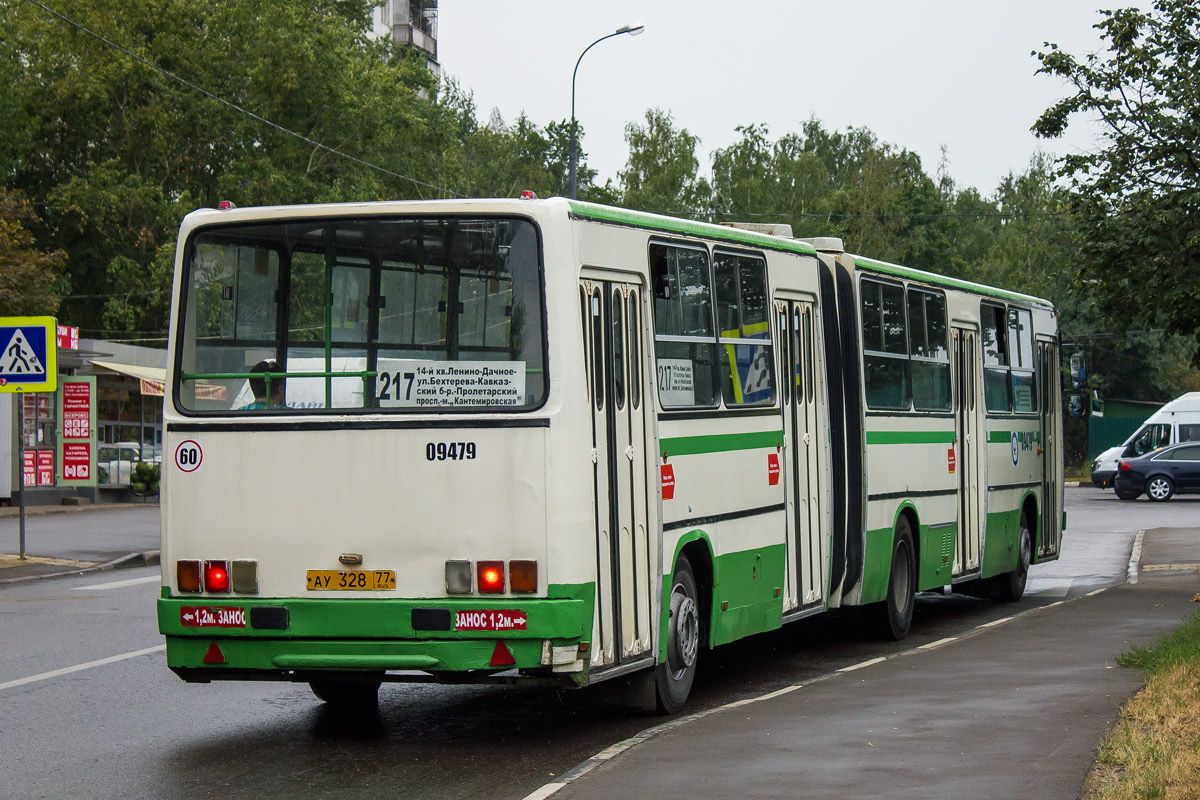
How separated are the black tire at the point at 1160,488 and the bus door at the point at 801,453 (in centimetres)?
3347

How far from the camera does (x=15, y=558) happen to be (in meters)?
22.1

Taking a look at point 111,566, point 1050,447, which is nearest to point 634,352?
point 1050,447

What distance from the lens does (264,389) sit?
30.6ft

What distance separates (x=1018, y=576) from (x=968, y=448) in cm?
260

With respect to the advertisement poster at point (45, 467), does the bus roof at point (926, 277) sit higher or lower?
higher

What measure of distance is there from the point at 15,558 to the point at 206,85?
33410 mm

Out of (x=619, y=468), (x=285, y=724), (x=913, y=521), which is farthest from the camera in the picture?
(x=913, y=521)

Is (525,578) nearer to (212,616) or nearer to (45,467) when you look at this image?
(212,616)

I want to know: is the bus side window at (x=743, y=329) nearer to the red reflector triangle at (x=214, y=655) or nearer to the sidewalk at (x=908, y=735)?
the sidewalk at (x=908, y=735)

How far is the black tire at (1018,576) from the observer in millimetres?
18469

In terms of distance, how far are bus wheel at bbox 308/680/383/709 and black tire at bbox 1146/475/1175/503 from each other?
36.8 meters

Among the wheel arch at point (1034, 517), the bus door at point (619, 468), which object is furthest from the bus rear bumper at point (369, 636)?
the wheel arch at point (1034, 517)

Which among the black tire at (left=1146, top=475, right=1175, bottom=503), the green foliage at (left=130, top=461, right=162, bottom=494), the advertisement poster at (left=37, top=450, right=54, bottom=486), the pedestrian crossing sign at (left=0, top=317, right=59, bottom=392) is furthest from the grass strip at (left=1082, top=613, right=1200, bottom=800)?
the black tire at (left=1146, top=475, right=1175, bottom=503)

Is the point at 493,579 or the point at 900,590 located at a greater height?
the point at 493,579
